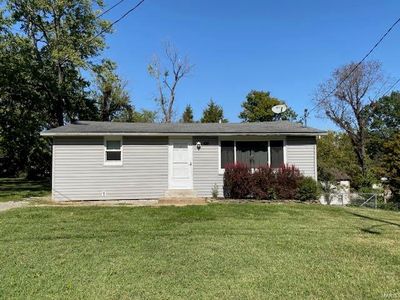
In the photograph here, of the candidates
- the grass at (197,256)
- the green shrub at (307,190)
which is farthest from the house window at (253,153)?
the grass at (197,256)

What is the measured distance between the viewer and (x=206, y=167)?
Result: 14.2 m

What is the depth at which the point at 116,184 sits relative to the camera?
1384 centimetres

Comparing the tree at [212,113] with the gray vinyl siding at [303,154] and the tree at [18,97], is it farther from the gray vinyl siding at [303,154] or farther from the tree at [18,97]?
the gray vinyl siding at [303,154]

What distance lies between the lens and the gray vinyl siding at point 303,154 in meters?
14.3

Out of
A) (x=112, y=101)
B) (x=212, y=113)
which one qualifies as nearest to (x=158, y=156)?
(x=112, y=101)

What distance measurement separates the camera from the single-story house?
13594 mm

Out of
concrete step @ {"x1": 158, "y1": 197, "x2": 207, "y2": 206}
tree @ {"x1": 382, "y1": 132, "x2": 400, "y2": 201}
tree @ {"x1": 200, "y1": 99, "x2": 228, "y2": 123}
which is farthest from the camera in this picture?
tree @ {"x1": 200, "y1": 99, "x2": 228, "y2": 123}

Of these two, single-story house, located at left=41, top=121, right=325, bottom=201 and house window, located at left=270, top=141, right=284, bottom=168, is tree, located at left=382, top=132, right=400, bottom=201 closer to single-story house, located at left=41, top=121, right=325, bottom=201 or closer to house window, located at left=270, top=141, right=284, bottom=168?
single-story house, located at left=41, top=121, right=325, bottom=201

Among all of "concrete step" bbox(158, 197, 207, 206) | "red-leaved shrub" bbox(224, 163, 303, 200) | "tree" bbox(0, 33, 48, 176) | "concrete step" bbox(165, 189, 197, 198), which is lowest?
"concrete step" bbox(158, 197, 207, 206)

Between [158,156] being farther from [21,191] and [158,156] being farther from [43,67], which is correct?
[43,67]

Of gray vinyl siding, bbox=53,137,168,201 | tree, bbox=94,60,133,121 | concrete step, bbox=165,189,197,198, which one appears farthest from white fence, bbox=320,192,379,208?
tree, bbox=94,60,133,121

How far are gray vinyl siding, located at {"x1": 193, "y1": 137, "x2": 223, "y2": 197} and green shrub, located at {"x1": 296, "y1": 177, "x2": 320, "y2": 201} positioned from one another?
290 cm

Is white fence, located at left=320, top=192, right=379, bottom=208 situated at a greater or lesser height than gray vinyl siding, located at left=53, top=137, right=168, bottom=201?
lesser

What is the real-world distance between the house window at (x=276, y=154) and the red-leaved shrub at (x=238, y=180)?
A: 1299 millimetres
